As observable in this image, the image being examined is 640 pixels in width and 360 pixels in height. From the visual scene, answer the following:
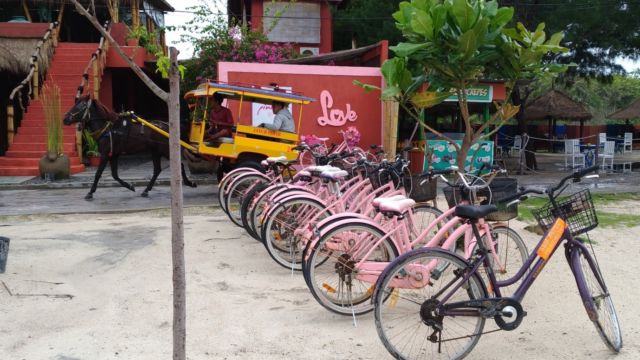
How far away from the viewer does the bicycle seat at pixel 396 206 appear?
4273 millimetres

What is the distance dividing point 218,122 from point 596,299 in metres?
7.42

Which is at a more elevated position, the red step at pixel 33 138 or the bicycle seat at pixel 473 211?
the bicycle seat at pixel 473 211

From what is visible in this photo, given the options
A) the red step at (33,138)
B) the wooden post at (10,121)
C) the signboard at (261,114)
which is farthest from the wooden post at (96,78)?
the signboard at (261,114)

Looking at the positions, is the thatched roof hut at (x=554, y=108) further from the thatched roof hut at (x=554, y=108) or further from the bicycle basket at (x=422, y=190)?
the bicycle basket at (x=422, y=190)

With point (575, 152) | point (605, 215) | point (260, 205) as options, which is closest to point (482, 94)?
point (575, 152)

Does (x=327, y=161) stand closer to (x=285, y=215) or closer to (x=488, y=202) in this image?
(x=285, y=215)

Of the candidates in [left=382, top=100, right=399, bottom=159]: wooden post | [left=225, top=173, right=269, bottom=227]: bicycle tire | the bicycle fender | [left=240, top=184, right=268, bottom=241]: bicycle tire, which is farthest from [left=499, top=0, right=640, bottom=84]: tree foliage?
the bicycle fender

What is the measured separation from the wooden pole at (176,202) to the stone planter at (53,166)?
1175 centimetres

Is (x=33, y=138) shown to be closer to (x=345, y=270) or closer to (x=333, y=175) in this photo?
(x=333, y=175)

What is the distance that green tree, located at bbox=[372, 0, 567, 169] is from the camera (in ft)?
17.2

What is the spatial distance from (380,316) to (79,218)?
6.74 metres

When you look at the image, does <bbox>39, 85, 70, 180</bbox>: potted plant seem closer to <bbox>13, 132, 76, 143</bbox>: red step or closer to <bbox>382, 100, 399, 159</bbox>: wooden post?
<bbox>13, 132, 76, 143</bbox>: red step

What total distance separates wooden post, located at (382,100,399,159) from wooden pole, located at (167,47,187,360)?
10269mm

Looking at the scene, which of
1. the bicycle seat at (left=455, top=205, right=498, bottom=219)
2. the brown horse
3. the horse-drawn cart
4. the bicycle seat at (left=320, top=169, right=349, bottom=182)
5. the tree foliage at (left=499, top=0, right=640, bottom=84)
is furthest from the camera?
the tree foliage at (left=499, top=0, right=640, bottom=84)
